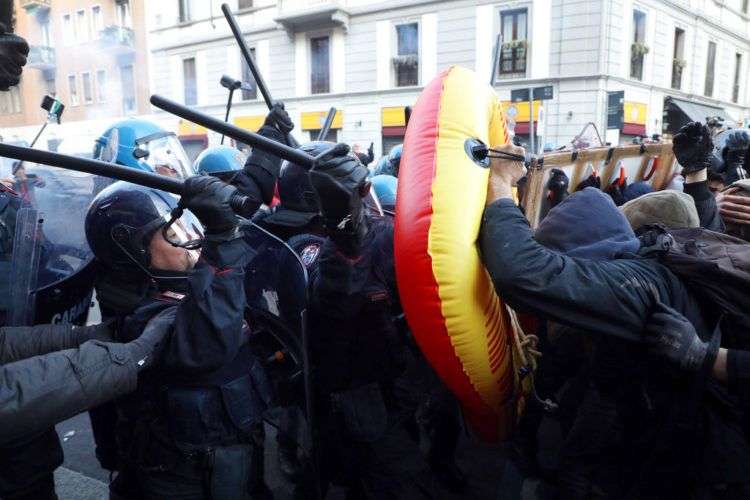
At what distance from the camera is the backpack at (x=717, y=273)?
4.39ft

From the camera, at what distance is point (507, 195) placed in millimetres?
1635

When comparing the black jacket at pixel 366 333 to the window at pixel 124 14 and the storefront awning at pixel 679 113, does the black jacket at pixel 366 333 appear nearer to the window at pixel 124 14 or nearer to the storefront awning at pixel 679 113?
the storefront awning at pixel 679 113

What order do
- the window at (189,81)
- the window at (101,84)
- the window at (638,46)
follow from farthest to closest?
the window at (189,81) → the window at (101,84) → the window at (638,46)

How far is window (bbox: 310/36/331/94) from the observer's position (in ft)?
55.4

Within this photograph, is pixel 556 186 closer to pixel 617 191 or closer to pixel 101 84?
pixel 617 191

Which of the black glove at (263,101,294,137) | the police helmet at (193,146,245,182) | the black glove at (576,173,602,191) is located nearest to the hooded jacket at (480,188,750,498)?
the black glove at (263,101,294,137)

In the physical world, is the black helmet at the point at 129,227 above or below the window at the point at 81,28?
below

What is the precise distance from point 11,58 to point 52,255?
92 cm

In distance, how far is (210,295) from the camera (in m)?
1.50

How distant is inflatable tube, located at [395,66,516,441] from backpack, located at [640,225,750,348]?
0.53 metres

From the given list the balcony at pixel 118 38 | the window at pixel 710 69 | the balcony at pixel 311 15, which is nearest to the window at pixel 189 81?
the balcony at pixel 118 38

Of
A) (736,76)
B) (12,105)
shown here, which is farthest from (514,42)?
(12,105)

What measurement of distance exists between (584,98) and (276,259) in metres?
13.4

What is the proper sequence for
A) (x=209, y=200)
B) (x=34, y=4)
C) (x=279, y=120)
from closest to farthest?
(x=209, y=200) < (x=279, y=120) < (x=34, y=4)
